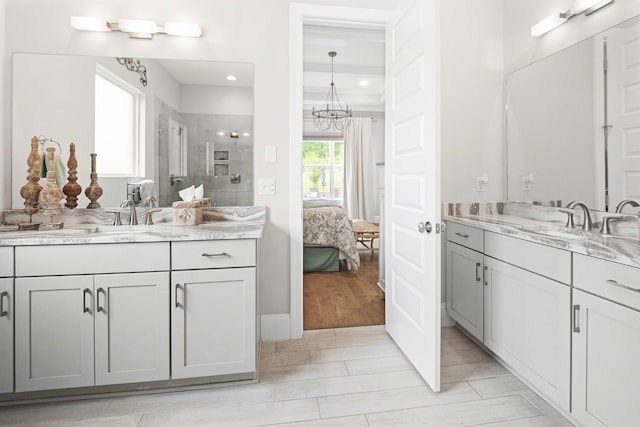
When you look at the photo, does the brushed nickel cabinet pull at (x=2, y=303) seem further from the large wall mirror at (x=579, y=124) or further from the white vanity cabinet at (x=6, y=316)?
the large wall mirror at (x=579, y=124)

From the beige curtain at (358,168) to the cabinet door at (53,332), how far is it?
6.09 meters

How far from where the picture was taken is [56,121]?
2.26m

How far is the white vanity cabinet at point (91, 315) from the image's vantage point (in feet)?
5.68

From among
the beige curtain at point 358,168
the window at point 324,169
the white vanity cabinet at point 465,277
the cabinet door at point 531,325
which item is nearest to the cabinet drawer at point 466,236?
the white vanity cabinet at point 465,277

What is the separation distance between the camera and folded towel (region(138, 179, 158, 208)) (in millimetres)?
2363

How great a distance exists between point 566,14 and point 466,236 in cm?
153

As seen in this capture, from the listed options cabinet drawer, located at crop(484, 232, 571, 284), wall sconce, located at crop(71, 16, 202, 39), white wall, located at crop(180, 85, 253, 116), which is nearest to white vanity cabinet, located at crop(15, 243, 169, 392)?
white wall, located at crop(180, 85, 253, 116)

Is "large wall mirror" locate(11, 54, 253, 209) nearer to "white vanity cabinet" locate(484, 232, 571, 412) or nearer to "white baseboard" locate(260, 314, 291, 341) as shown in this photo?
"white baseboard" locate(260, 314, 291, 341)

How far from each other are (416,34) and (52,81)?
88.7 inches

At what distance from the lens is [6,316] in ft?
5.63

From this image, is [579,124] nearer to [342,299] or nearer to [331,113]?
[342,299]

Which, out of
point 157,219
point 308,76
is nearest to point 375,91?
point 308,76

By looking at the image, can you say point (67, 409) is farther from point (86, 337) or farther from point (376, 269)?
point (376, 269)

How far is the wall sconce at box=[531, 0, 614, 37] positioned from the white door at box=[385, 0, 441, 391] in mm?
998
